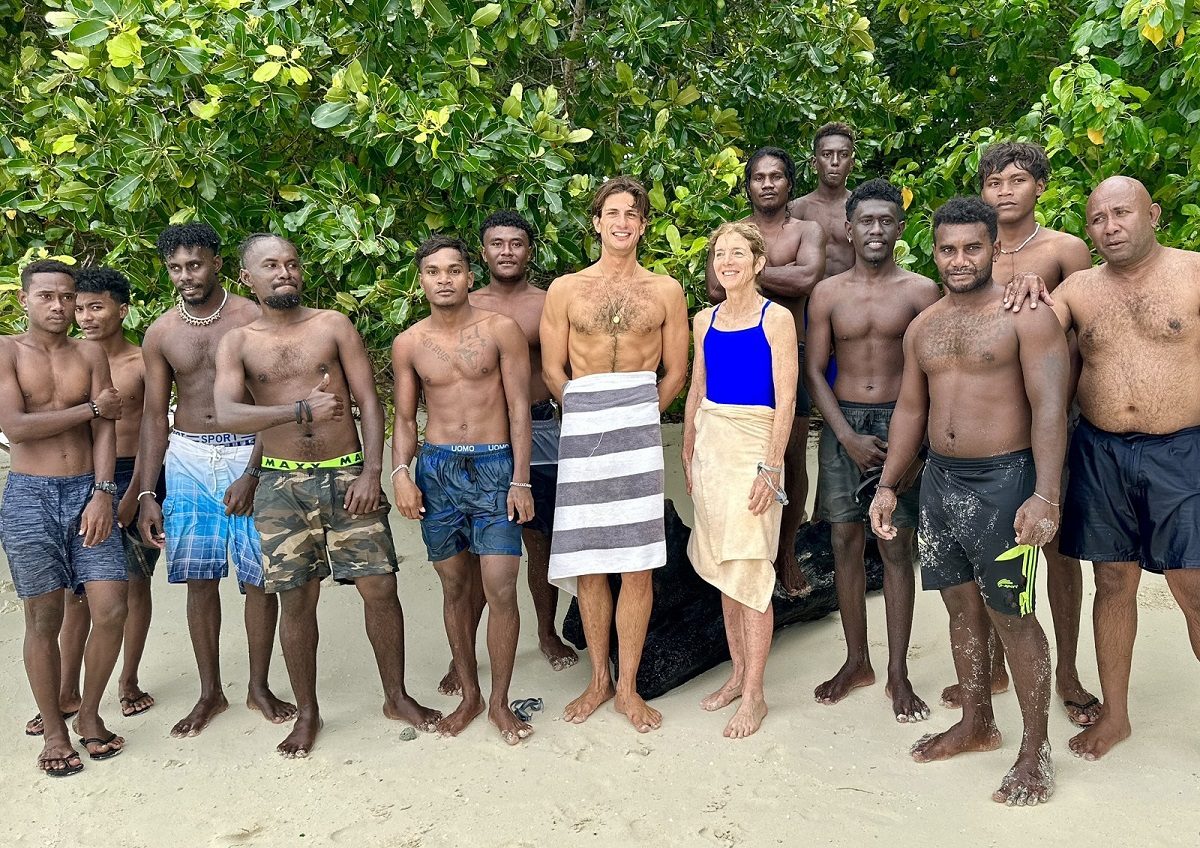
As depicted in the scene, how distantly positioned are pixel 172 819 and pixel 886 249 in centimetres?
377

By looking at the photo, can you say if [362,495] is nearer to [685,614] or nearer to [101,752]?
[101,752]

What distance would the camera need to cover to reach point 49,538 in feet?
13.6

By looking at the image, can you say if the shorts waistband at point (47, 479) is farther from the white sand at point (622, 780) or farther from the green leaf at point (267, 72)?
the green leaf at point (267, 72)

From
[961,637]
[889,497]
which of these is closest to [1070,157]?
[889,497]

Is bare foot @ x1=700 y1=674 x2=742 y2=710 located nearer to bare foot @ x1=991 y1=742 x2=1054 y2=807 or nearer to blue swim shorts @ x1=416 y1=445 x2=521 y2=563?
blue swim shorts @ x1=416 y1=445 x2=521 y2=563

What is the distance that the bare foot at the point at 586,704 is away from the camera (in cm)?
443

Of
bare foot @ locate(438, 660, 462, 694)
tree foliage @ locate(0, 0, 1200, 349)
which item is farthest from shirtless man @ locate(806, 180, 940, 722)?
bare foot @ locate(438, 660, 462, 694)

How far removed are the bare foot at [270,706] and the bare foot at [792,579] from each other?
8.49 feet

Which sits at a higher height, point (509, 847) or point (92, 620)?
point (92, 620)

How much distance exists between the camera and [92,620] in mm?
4250

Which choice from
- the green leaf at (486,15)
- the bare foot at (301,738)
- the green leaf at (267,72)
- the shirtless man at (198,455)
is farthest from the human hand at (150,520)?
the green leaf at (486,15)

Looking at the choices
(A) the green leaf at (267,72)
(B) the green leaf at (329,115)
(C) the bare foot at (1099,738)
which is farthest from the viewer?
(B) the green leaf at (329,115)

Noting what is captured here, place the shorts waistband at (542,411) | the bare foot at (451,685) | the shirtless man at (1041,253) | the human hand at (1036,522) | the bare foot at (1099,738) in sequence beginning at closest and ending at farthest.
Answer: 1. the human hand at (1036,522)
2. the bare foot at (1099,738)
3. the shirtless man at (1041,253)
4. the bare foot at (451,685)
5. the shorts waistband at (542,411)

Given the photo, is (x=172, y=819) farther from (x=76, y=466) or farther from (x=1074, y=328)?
(x=1074, y=328)
